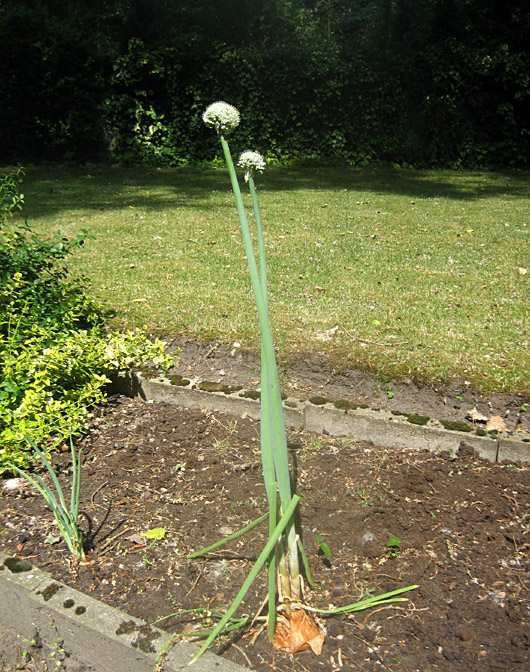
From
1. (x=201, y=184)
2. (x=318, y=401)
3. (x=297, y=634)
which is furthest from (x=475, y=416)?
(x=201, y=184)

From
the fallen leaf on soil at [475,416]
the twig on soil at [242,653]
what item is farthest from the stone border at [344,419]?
the twig on soil at [242,653]

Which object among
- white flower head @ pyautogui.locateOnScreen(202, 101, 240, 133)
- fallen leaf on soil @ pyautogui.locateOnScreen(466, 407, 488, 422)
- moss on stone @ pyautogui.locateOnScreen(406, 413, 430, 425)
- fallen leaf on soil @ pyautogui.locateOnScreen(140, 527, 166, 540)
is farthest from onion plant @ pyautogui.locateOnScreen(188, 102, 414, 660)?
fallen leaf on soil @ pyautogui.locateOnScreen(466, 407, 488, 422)

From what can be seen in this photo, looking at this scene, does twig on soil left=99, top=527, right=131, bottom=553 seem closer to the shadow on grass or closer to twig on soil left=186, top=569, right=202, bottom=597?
twig on soil left=186, top=569, right=202, bottom=597

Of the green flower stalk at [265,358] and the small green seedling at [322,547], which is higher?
the green flower stalk at [265,358]

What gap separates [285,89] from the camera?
41.8 feet

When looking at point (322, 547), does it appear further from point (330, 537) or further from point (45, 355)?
point (45, 355)

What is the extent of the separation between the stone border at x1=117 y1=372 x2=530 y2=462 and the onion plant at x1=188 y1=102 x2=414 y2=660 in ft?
3.27

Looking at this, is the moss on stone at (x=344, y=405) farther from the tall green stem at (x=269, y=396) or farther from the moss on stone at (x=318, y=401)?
the tall green stem at (x=269, y=396)

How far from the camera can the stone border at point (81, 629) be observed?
5.89 feet

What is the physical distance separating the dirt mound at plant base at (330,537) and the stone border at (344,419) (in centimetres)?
7

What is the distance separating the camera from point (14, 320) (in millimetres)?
3352

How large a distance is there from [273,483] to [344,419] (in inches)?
48.8

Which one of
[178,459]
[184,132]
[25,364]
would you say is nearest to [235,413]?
→ [178,459]

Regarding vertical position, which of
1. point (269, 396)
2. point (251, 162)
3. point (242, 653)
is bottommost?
point (242, 653)
